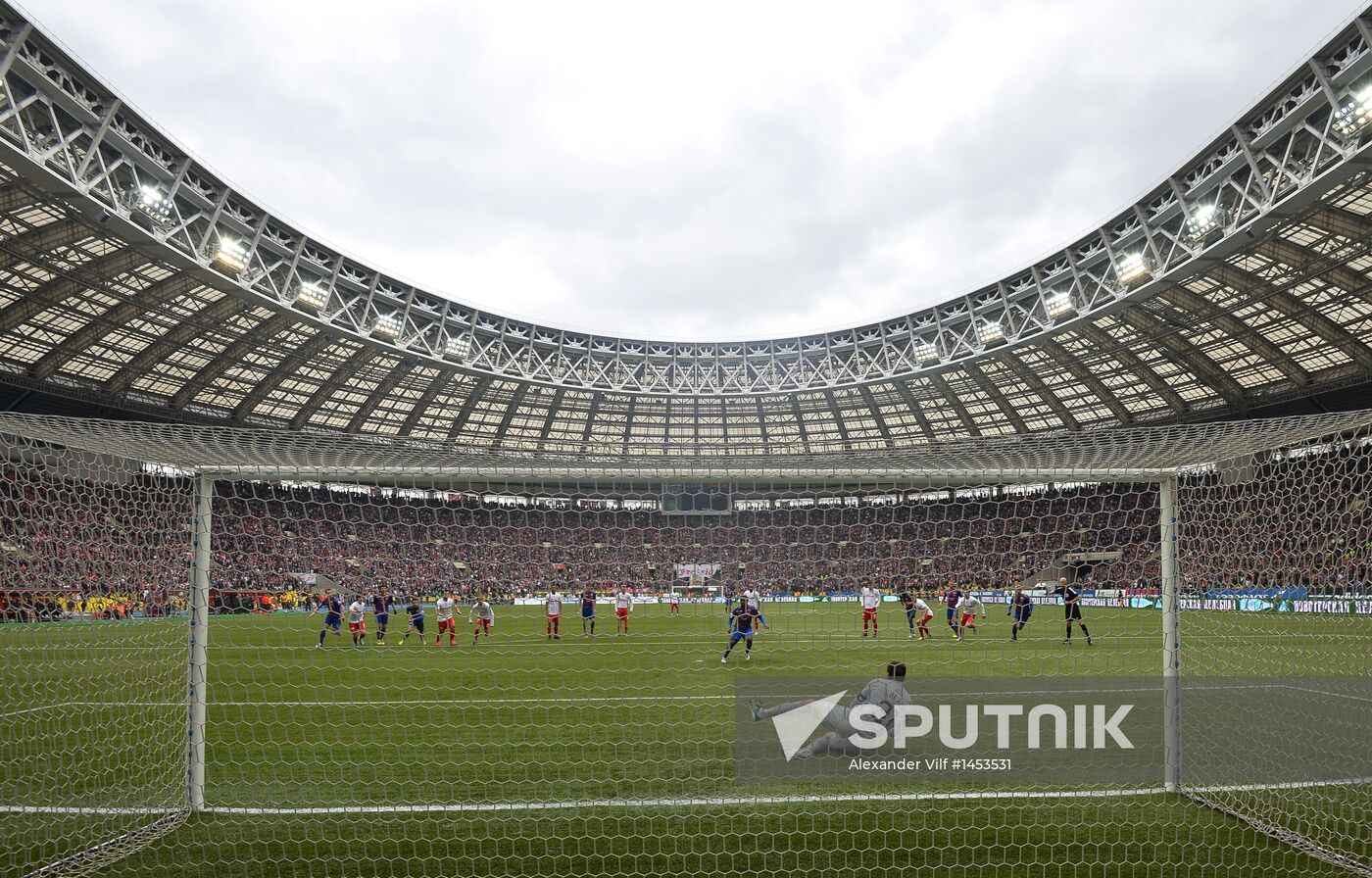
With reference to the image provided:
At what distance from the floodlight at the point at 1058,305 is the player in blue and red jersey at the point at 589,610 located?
18373 mm

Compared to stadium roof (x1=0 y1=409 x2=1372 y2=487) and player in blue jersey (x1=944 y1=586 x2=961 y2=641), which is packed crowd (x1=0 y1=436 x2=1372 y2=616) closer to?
stadium roof (x1=0 y1=409 x2=1372 y2=487)

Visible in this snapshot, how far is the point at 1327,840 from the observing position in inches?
192

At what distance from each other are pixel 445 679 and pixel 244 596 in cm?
456

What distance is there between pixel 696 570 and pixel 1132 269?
759 inches

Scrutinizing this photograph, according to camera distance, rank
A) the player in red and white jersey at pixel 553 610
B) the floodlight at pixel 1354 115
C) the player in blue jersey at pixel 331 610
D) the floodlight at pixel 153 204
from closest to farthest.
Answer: the floodlight at pixel 1354 115, the player in blue jersey at pixel 331 610, the player in red and white jersey at pixel 553 610, the floodlight at pixel 153 204

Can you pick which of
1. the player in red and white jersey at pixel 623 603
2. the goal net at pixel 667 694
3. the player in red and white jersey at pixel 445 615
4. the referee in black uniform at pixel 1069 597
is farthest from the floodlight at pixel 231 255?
the referee in black uniform at pixel 1069 597

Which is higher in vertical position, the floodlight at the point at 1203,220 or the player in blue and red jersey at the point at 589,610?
the floodlight at the point at 1203,220

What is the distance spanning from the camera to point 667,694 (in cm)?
1005

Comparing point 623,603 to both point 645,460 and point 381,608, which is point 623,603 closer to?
point 381,608

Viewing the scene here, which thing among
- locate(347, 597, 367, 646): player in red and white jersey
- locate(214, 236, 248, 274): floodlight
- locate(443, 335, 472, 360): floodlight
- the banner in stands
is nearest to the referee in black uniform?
the banner in stands

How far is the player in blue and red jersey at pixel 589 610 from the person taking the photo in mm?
16703

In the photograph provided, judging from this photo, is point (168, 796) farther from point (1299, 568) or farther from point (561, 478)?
point (1299, 568)

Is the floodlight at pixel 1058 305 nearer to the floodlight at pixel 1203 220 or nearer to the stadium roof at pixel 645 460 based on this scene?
the floodlight at pixel 1203 220

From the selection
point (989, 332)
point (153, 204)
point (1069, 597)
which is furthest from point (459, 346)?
point (1069, 597)
